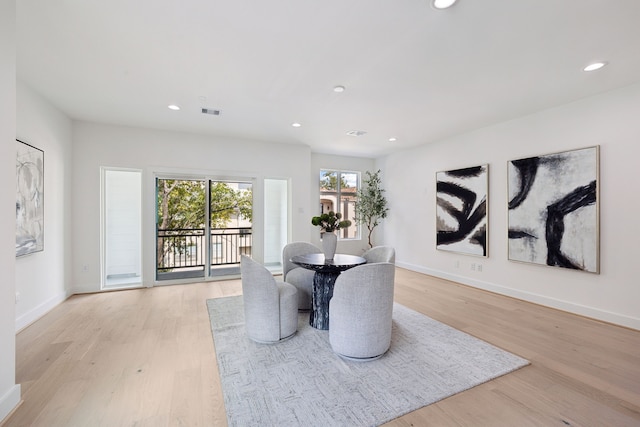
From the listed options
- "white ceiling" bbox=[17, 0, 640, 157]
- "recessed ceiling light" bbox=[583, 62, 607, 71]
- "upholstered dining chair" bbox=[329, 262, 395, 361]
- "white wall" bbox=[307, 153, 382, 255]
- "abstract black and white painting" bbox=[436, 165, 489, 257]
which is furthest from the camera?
"white wall" bbox=[307, 153, 382, 255]

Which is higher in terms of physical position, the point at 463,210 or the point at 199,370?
the point at 463,210

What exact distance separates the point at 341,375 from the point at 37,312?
12.5ft

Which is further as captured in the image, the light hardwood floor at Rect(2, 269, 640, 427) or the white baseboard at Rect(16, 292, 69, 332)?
the white baseboard at Rect(16, 292, 69, 332)

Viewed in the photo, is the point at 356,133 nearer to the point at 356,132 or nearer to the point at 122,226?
the point at 356,132

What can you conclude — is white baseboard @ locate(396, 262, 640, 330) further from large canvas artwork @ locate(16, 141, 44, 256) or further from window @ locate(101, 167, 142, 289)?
large canvas artwork @ locate(16, 141, 44, 256)

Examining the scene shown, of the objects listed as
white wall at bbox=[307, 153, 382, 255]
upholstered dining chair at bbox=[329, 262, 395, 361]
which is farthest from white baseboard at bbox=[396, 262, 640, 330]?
upholstered dining chair at bbox=[329, 262, 395, 361]

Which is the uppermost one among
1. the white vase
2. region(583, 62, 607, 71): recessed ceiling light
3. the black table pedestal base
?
region(583, 62, 607, 71): recessed ceiling light

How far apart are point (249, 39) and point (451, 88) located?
226 centimetres

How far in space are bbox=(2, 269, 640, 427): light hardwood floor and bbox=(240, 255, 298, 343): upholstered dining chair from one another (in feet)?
1.55

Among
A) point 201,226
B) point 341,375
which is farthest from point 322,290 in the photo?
point 201,226

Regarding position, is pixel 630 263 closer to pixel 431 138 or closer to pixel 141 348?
pixel 431 138

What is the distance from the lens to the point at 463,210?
16.5 feet

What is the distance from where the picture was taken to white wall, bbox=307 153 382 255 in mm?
6746

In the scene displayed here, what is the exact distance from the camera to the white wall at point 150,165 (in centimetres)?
444
